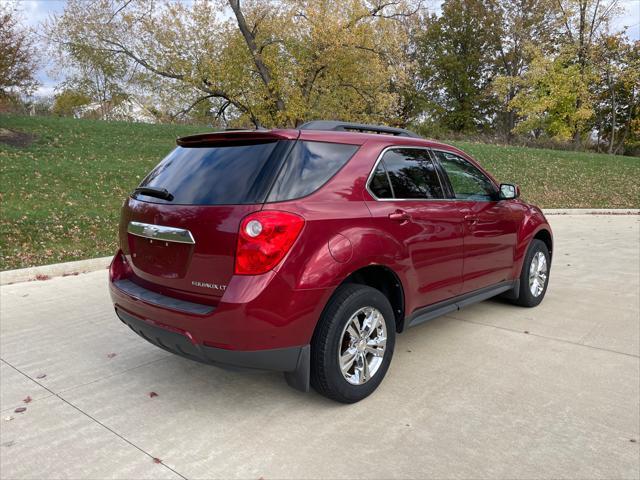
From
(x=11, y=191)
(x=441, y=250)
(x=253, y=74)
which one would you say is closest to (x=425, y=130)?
(x=253, y=74)

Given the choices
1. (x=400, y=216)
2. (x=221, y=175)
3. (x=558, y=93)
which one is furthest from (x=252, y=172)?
(x=558, y=93)

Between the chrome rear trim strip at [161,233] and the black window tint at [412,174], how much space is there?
4.89 feet

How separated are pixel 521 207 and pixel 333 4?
61.3 ft

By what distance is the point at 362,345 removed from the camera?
3367mm

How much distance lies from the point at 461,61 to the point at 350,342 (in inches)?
2050

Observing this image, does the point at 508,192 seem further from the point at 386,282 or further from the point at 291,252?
the point at 291,252

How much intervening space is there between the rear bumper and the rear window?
814 mm

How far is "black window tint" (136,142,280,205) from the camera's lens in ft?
9.75

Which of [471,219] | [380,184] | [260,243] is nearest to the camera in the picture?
[260,243]

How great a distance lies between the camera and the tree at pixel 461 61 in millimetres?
49906

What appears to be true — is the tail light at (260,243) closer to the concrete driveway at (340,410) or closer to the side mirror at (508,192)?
the concrete driveway at (340,410)

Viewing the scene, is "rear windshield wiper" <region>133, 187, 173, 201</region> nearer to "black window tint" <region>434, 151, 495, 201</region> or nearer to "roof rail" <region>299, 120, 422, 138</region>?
"roof rail" <region>299, 120, 422, 138</region>

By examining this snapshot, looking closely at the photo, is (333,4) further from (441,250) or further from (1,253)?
(441,250)

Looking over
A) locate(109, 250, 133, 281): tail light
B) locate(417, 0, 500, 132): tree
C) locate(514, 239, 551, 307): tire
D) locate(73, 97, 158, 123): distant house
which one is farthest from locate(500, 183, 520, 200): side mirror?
locate(417, 0, 500, 132): tree
